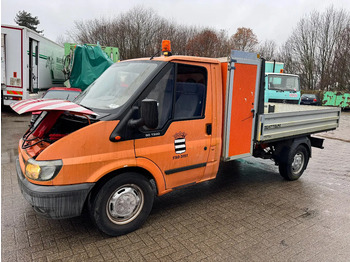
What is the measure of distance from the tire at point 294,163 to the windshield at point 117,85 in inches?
136

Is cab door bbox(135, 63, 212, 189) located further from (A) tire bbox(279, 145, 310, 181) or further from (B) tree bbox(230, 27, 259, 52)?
(B) tree bbox(230, 27, 259, 52)

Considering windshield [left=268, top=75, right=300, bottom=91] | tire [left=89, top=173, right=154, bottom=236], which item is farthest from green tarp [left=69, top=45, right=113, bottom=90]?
tire [left=89, top=173, right=154, bottom=236]

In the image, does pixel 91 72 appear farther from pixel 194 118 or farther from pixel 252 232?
pixel 252 232

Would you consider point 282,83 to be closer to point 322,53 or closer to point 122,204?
point 122,204

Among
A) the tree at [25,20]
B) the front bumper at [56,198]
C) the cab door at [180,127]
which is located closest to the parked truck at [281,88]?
the cab door at [180,127]

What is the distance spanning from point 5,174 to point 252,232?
477cm

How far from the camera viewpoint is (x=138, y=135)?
10.7ft

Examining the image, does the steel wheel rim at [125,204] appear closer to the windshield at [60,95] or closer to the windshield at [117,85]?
the windshield at [117,85]

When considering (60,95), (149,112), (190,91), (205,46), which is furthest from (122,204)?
(205,46)

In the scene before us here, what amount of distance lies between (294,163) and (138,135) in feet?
12.5

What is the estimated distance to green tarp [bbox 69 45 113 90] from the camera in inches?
472

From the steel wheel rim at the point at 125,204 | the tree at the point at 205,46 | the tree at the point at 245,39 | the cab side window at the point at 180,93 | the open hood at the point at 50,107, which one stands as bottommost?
the steel wheel rim at the point at 125,204

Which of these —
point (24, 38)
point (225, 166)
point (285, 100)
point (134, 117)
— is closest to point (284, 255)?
point (134, 117)

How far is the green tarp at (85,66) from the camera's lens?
12.0 metres
